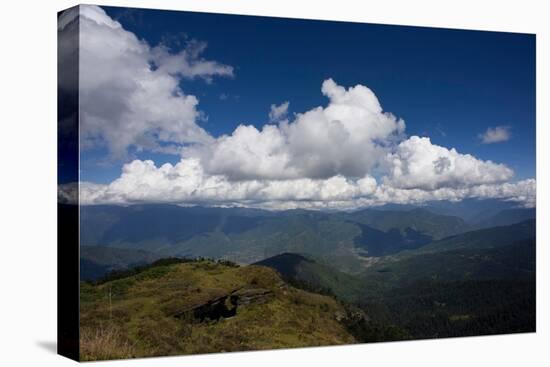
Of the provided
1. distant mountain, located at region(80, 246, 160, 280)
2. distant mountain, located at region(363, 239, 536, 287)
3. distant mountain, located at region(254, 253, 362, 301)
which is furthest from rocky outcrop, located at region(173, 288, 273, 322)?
distant mountain, located at region(363, 239, 536, 287)

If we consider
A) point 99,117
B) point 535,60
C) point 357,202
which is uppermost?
point 535,60

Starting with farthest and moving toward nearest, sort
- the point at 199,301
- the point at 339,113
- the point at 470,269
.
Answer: the point at 470,269 < the point at 339,113 < the point at 199,301

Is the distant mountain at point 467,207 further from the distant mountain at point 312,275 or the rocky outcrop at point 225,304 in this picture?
the rocky outcrop at point 225,304

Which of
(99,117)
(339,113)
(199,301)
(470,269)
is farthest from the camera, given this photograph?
(470,269)

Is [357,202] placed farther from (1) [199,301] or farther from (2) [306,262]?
(1) [199,301]

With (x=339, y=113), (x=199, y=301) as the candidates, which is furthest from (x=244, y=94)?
(x=199, y=301)

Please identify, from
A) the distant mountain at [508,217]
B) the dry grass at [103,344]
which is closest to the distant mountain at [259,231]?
the distant mountain at [508,217]

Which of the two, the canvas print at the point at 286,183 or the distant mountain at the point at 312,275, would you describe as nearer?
the canvas print at the point at 286,183
